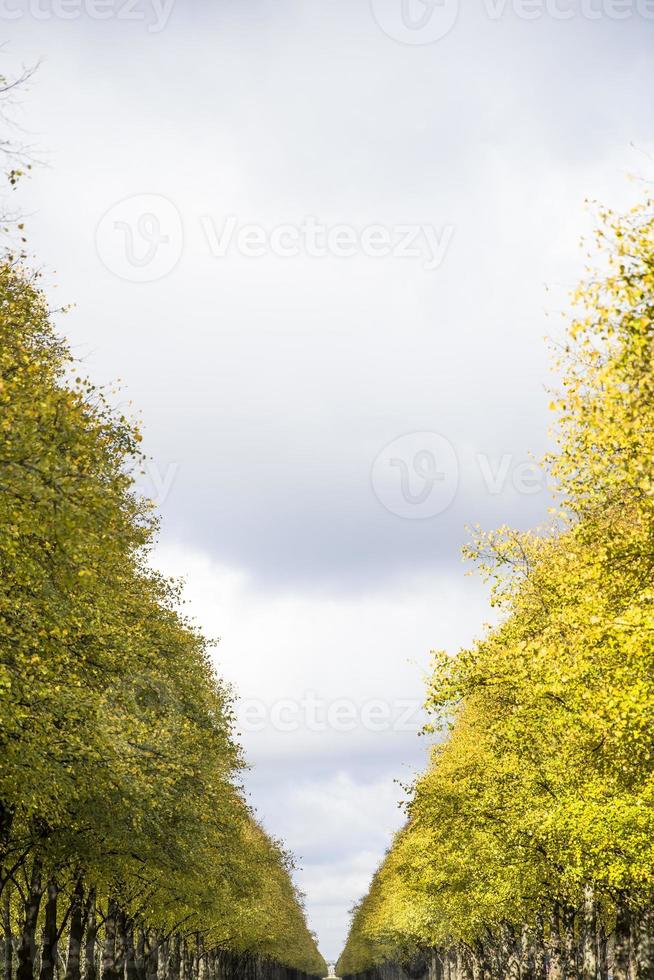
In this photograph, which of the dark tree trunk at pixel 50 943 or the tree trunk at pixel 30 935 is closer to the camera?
the tree trunk at pixel 30 935

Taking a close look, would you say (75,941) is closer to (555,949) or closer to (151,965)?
(151,965)

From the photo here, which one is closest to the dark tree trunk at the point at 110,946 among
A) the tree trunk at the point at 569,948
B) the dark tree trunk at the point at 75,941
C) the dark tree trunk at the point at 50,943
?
the dark tree trunk at the point at 75,941

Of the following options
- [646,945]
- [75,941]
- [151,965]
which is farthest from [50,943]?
[151,965]

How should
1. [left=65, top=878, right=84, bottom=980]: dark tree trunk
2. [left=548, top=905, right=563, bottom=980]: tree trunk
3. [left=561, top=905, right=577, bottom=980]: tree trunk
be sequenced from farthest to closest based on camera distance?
[left=548, top=905, right=563, bottom=980]: tree trunk, [left=561, top=905, right=577, bottom=980]: tree trunk, [left=65, top=878, right=84, bottom=980]: dark tree trunk

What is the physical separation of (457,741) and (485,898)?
14011 millimetres

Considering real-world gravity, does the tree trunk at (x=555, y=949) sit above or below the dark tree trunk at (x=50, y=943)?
below

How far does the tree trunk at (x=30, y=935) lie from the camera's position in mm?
28547

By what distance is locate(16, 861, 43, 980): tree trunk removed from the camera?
2855 cm

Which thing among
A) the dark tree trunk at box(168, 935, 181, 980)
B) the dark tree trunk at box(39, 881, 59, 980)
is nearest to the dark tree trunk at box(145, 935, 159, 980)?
the dark tree trunk at box(168, 935, 181, 980)

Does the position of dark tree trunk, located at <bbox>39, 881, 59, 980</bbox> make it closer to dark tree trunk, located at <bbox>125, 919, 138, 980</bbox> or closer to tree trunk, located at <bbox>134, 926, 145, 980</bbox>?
dark tree trunk, located at <bbox>125, 919, 138, 980</bbox>

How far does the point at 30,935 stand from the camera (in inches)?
1247

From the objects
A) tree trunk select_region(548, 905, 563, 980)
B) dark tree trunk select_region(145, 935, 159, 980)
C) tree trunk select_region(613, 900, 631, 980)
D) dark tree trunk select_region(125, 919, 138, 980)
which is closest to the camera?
tree trunk select_region(613, 900, 631, 980)

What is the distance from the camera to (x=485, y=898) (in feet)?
133

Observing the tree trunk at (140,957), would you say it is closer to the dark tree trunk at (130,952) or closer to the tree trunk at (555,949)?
the dark tree trunk at (130,952)
